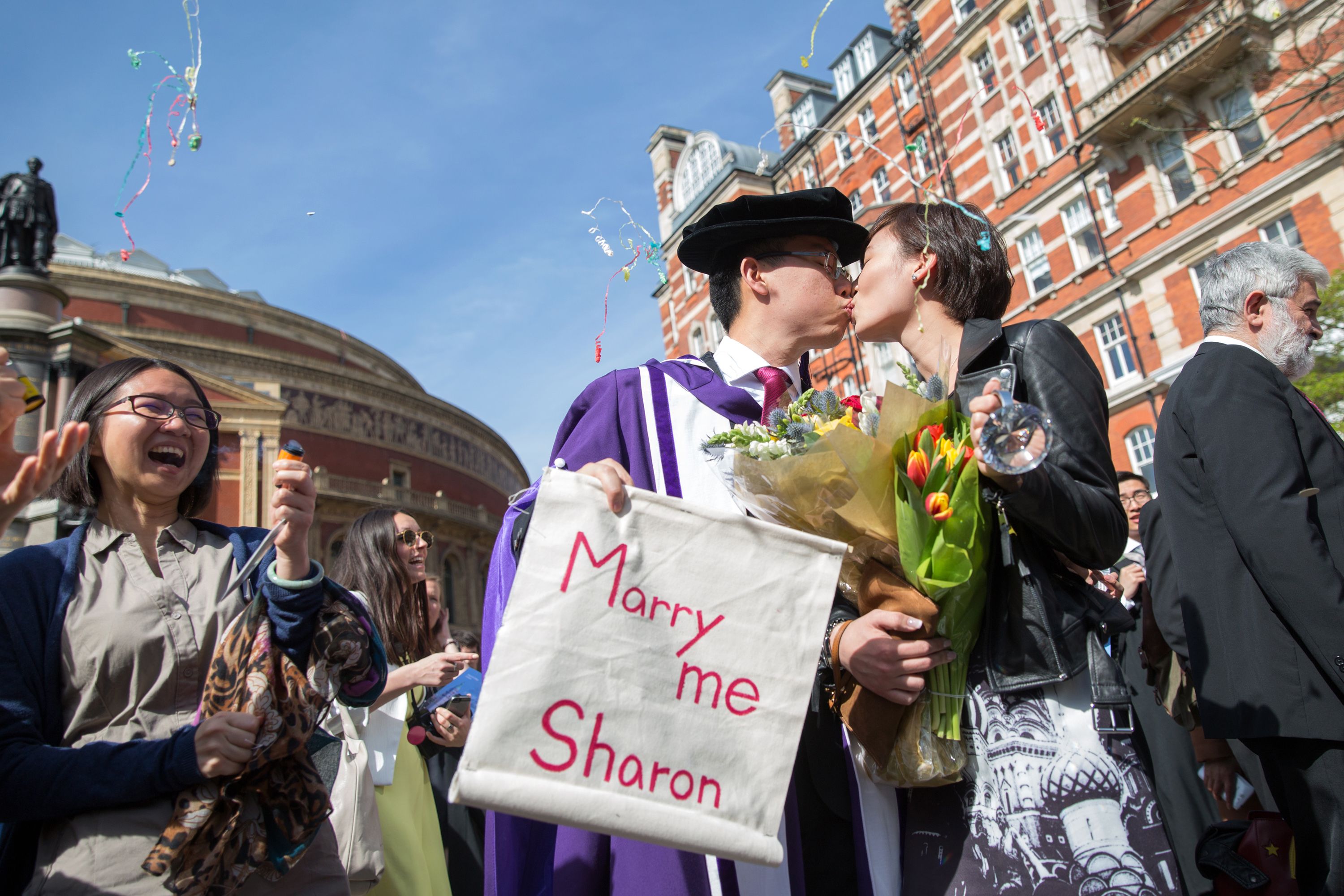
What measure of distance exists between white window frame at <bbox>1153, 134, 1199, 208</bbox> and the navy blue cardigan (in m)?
21.5

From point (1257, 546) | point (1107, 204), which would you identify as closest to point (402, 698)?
point (1257, 546)

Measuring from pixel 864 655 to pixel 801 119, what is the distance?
31.7m

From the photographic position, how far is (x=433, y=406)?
146ft

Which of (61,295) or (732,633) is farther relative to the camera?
(61,295)

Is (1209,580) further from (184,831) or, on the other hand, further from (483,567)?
(483,567)

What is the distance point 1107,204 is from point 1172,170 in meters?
1.61

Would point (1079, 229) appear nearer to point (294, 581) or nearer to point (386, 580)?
point (386, 580)

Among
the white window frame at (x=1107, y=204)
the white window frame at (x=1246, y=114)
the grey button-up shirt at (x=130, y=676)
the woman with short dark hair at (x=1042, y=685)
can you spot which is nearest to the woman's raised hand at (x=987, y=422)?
the woman with short dark hair at (x=1042, y=685)

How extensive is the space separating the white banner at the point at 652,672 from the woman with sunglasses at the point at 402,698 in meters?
1.88

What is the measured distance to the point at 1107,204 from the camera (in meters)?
20.9

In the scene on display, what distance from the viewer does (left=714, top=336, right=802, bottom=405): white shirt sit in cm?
261

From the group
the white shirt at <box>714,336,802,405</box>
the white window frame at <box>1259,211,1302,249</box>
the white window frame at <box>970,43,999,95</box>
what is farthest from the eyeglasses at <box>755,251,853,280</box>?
the white window frame at <box>970,43,999,95</box>

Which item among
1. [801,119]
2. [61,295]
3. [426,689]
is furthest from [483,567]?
[426,689]

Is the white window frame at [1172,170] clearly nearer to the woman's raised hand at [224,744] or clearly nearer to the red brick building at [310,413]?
the woman's raised hand at [224,744]
